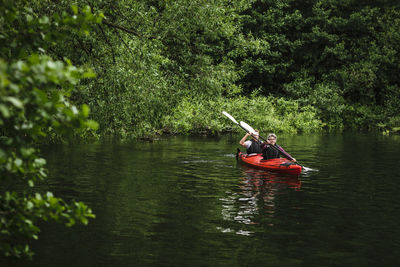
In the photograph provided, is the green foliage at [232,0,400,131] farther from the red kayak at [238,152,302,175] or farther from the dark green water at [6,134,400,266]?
the dark green water at [6,134,400,266]

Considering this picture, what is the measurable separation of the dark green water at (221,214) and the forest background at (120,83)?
3.38 feet

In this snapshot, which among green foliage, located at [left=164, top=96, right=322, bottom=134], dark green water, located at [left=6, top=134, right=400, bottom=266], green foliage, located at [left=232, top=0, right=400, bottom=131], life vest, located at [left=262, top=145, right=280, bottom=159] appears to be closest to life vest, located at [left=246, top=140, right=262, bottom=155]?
dark green water, located at [left=6, top=134, right=400, bottom=266]

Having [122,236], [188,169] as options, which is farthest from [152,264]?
[188,169]

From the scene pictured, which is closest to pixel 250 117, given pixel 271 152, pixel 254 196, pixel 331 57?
pixel 331 57

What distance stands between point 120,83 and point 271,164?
6.44 meters

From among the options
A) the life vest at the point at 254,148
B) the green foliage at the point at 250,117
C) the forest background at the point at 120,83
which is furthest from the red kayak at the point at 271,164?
the green foliage at the point at 250,117

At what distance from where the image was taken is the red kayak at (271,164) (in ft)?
46.7

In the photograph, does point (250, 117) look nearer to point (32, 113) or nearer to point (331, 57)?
point (331, 57)

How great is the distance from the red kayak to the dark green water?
256 millimetres

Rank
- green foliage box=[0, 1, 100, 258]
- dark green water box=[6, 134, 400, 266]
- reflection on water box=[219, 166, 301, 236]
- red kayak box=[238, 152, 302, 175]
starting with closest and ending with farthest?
1. green foliage box=[0, 1, 100, 258]
2. dark green water box=[6, 134, 400, 266]
3. reflection on water box=[219, 166, 301, 236]
4. red kayak box=[238, 152, 302, 175]

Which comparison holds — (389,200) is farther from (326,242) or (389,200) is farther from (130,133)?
(130,133)

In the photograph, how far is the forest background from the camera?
139 inches

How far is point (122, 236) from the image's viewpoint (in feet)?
25.1

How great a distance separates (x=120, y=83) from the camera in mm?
10453
